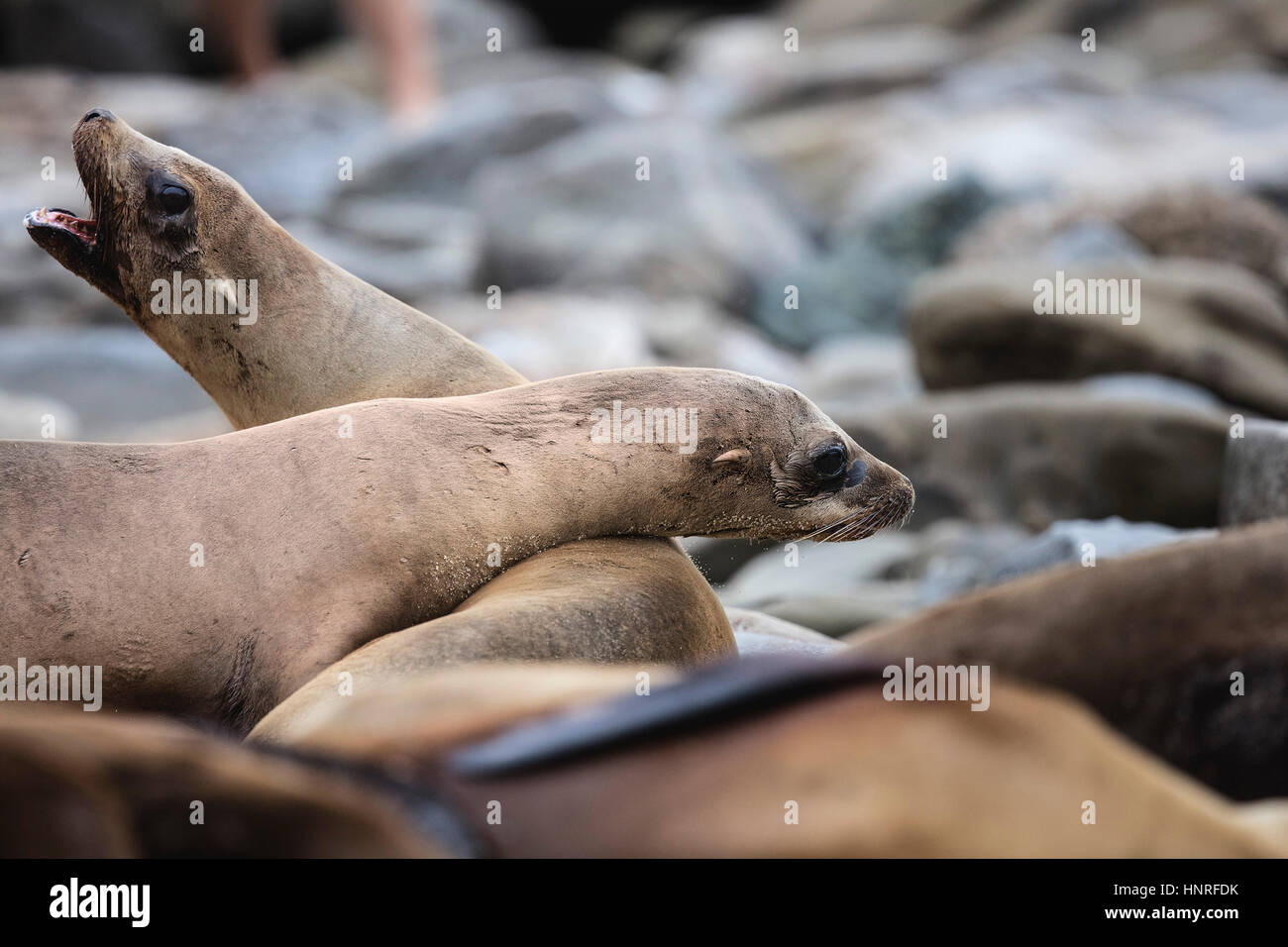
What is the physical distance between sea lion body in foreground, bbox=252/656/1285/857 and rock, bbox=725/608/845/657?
7.24 ft

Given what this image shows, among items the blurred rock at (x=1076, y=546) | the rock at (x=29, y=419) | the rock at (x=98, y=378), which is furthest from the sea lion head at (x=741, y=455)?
the rock at (x=98, y=378)

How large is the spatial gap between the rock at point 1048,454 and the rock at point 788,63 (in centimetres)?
1428

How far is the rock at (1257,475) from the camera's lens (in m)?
4.52

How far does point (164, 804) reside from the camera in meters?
1.44

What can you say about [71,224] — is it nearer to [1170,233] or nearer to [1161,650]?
[1161,650]

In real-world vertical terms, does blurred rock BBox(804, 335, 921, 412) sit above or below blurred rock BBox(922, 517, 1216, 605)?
above

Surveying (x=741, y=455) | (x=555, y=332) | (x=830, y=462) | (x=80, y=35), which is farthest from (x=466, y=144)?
(x=741, y=455)

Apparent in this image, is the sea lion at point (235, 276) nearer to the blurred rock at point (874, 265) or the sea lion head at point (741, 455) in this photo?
the sea lion head at point (741, 455)

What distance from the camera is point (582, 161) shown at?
14719 millimetres

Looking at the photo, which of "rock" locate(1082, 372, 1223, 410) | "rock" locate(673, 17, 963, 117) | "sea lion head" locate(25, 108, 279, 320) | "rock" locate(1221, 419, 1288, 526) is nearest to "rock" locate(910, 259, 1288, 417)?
"rock" locate(1082, 372, 1223, 410)

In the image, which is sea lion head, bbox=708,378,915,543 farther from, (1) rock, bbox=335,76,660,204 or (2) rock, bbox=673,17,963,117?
(2) rock, bbox=673,17,963,117

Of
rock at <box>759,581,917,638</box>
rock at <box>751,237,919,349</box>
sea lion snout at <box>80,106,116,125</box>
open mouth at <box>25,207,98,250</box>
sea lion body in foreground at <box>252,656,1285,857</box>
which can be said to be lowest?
rock at <box>759,581,917,638</box>

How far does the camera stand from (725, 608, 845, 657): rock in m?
4.03
